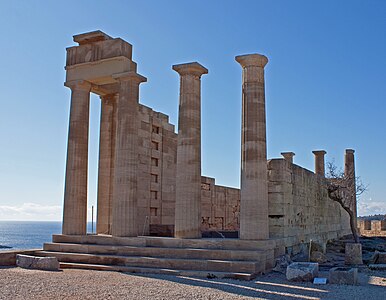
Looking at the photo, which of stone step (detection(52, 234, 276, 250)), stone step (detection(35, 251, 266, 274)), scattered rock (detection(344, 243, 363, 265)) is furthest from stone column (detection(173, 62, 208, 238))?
scattered rock (detection(344, 243, 363, 265))

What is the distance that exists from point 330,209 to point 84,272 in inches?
690

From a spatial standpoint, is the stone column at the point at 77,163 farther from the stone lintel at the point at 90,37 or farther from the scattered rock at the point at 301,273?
the scattered rock at the point at 301,273

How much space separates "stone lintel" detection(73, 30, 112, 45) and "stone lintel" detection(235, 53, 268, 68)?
6.61 m

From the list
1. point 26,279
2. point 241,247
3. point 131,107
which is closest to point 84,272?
point 26,279

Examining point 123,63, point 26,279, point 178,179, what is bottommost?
point 26,279

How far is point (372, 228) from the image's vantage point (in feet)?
135

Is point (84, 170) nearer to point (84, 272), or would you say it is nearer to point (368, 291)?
point (84, 272)

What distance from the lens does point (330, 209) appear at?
28734 millimetres

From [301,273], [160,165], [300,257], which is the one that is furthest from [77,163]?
[301,273]

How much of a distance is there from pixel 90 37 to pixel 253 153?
9.38 m

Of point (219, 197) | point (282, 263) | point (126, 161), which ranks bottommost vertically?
point (282, 263)

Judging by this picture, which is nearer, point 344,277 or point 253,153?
point 344,277

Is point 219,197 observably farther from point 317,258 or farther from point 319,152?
point 317,258

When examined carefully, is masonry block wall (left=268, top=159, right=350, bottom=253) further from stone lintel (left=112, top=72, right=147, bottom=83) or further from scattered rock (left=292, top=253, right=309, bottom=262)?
stone lintel (left=112, top=72, right=147, bottom=83)
